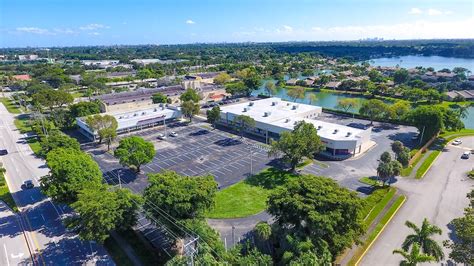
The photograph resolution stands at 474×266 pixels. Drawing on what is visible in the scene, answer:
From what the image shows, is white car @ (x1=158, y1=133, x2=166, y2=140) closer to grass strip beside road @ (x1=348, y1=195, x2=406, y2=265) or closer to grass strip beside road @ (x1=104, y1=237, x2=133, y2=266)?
grass strip beside road @ (x1=104, y1=237, x2=133, y2=266)

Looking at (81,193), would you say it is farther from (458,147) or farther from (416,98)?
(416,98)

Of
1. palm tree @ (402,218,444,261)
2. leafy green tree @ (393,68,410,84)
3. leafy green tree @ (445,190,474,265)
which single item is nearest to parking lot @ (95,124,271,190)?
palm tree @ (402,218,444,261)

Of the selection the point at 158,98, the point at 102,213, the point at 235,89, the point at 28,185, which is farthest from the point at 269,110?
the point at 102,213

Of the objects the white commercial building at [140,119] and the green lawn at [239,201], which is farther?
the white commercial building at [140,119]

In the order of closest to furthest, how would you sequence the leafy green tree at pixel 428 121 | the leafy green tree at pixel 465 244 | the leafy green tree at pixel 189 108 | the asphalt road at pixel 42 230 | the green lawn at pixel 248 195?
the leafy green tree at pixel 465 244, the asphalt road at pixel 42 230, the green lawn at pixel 248 195, the leafy green tree at pixel 428 121, the leafy green tree at pixel 189 108

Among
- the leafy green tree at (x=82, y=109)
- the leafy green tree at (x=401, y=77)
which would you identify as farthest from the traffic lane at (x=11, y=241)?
the leafy green tree at (x=401, y=77)

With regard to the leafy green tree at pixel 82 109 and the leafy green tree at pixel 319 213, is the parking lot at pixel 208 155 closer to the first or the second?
the leafy green tree at pixel 82 109

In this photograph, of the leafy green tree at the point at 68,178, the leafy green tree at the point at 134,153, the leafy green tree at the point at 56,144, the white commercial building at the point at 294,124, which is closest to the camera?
the leafy green tree at the point at 68,178
